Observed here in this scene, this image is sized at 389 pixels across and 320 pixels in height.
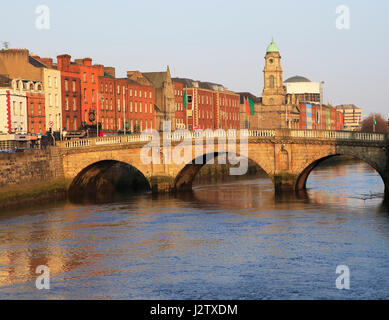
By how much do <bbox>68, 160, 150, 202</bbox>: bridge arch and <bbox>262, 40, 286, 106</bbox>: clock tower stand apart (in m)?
101

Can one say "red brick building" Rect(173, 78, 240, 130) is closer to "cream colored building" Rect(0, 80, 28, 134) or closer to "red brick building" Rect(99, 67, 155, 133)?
"red brick building" Rect(99, 67, 155, 133)

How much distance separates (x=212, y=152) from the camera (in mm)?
63062

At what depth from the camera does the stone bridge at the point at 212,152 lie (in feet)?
189

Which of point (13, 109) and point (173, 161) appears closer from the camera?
point (173, 161)

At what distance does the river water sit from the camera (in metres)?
30.5

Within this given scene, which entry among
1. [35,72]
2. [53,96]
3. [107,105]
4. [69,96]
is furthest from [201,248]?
[107,105]

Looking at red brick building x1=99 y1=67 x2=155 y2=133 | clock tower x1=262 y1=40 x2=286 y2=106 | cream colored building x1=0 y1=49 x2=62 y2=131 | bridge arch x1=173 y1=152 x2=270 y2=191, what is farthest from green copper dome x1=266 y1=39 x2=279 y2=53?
bridge arch x1=173 y1=152 x2=270 y2=191

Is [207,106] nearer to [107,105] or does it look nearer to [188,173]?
[107,105]

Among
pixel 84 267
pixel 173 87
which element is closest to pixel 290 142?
pixel 84 267

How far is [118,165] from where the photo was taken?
75188 millimetres

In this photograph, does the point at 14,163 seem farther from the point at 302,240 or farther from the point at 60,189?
the point at 302,240

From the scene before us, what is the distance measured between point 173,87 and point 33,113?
2003 inches

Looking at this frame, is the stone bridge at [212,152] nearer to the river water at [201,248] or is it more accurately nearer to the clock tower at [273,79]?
the river water at [201,248]

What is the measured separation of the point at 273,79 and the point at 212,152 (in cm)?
11661
